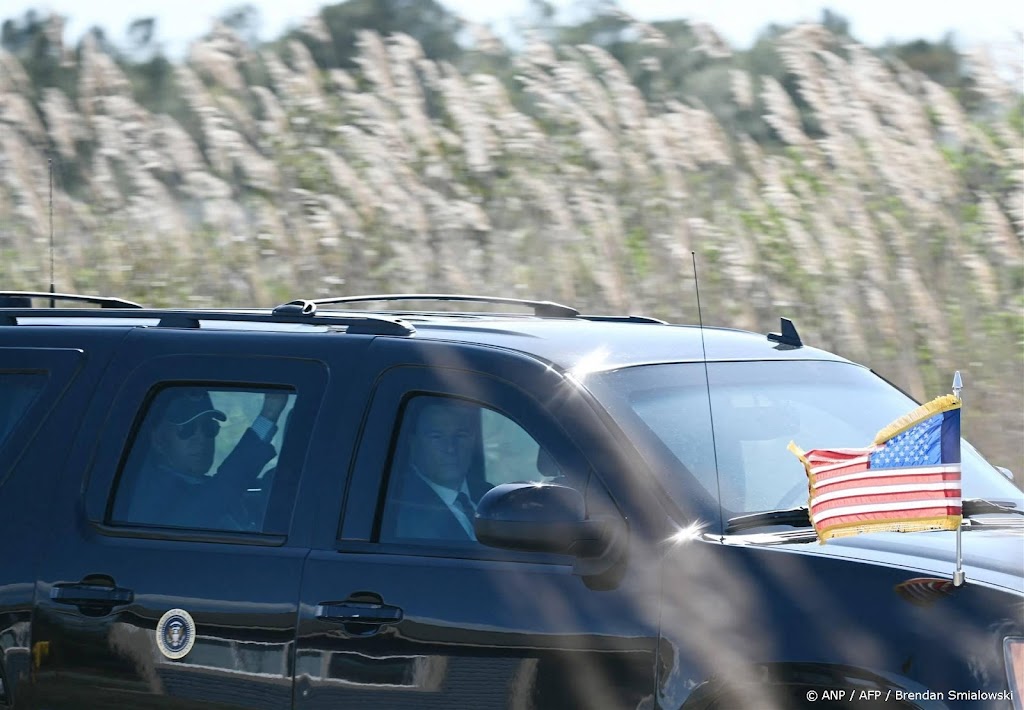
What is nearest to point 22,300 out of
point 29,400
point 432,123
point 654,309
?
point 29,400

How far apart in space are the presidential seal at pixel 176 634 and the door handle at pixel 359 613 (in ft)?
1.19

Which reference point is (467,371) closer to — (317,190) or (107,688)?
(107,688)

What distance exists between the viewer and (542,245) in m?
9.43

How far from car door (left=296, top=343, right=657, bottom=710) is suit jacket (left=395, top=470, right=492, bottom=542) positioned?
14 millimetres

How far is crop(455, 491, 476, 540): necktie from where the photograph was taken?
3.49 metres

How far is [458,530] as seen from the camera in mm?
3471

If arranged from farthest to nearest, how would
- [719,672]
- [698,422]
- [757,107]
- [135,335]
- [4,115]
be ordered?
[4,115] < [757,107] < [135,335] < [698,422] < [719,672]

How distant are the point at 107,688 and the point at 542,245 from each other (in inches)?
239

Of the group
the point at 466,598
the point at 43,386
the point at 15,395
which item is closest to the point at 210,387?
the point at 43,386

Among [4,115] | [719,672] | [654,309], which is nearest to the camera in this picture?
[719,672]

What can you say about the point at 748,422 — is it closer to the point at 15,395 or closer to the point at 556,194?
the point at 15,395

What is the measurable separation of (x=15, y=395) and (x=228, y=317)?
2.03 ft

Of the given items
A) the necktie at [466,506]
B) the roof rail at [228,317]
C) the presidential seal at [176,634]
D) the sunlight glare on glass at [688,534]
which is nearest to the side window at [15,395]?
the roof rail at [228,317]

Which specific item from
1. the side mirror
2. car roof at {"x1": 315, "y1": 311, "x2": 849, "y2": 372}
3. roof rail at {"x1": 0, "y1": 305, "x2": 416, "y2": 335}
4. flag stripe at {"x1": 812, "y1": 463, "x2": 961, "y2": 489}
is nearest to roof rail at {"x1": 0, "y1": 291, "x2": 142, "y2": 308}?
roof rail at {"x1": 0, "y1": 305, "x2": 416, "y2": 335}
